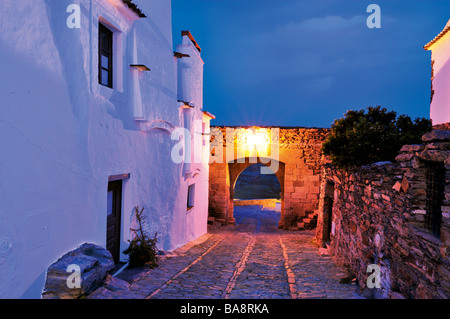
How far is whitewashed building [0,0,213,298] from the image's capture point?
3.30 meters

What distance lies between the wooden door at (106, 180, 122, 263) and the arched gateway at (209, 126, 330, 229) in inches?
378

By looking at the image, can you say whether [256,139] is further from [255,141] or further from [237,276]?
[237,276]

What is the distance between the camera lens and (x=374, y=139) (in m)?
6.38

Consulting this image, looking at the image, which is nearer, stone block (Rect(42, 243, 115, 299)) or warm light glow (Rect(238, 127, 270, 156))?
stone block (Rect(42, 243, 115, 299))

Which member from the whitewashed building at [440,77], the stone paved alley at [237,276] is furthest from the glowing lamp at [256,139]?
the whitewashed building at [440,77]

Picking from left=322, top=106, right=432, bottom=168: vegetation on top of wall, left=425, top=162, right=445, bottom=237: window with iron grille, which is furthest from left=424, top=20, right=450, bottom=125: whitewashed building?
left=425, top=162, right=445, bottom=237: window with iron grille

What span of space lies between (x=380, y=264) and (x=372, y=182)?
1.44 m

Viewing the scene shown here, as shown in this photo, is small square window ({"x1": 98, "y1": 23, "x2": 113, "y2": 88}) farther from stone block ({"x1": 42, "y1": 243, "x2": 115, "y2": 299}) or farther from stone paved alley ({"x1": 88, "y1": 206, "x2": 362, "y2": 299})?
stone paved alley ({"x1": 88, "y1": 206, "x2": 362, "y2": 299})

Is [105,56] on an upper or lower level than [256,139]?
upper

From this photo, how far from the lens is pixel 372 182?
5352 millimetres

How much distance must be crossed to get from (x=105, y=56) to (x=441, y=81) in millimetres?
10542

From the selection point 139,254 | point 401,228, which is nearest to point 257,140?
point 139,254

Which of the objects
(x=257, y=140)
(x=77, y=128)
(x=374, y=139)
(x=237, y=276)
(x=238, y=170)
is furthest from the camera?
(x=238, y=170)

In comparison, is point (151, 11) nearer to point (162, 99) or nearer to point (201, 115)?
point (162, 99)
